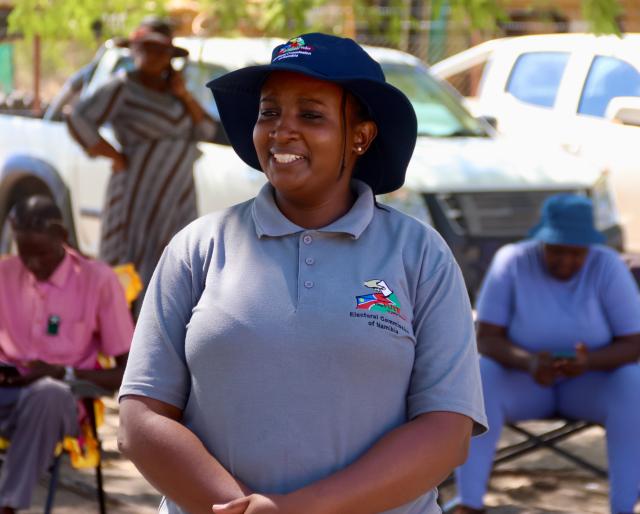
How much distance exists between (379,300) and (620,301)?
2857 mm

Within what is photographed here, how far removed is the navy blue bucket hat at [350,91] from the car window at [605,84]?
255 cm

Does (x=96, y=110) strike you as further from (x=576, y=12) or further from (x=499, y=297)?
(x=576, y=12)

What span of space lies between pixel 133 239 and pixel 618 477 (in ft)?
11.2

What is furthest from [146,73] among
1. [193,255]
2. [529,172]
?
[193,255]

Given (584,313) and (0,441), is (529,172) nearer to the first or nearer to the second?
(584,313)

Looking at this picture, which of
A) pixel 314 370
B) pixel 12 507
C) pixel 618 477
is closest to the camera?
pixel 314 370

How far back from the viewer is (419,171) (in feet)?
25.2

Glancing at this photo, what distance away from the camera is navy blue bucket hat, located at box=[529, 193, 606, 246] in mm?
4992

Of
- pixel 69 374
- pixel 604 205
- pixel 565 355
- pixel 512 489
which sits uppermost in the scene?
pixel 565 355

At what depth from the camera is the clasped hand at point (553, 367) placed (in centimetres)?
480

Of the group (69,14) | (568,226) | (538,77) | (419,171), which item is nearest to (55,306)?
(568,226)

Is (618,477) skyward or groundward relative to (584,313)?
groundward

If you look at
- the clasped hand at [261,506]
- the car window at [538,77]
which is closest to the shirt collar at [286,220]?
the clasped hand at [261,506]

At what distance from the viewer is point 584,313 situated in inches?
195
